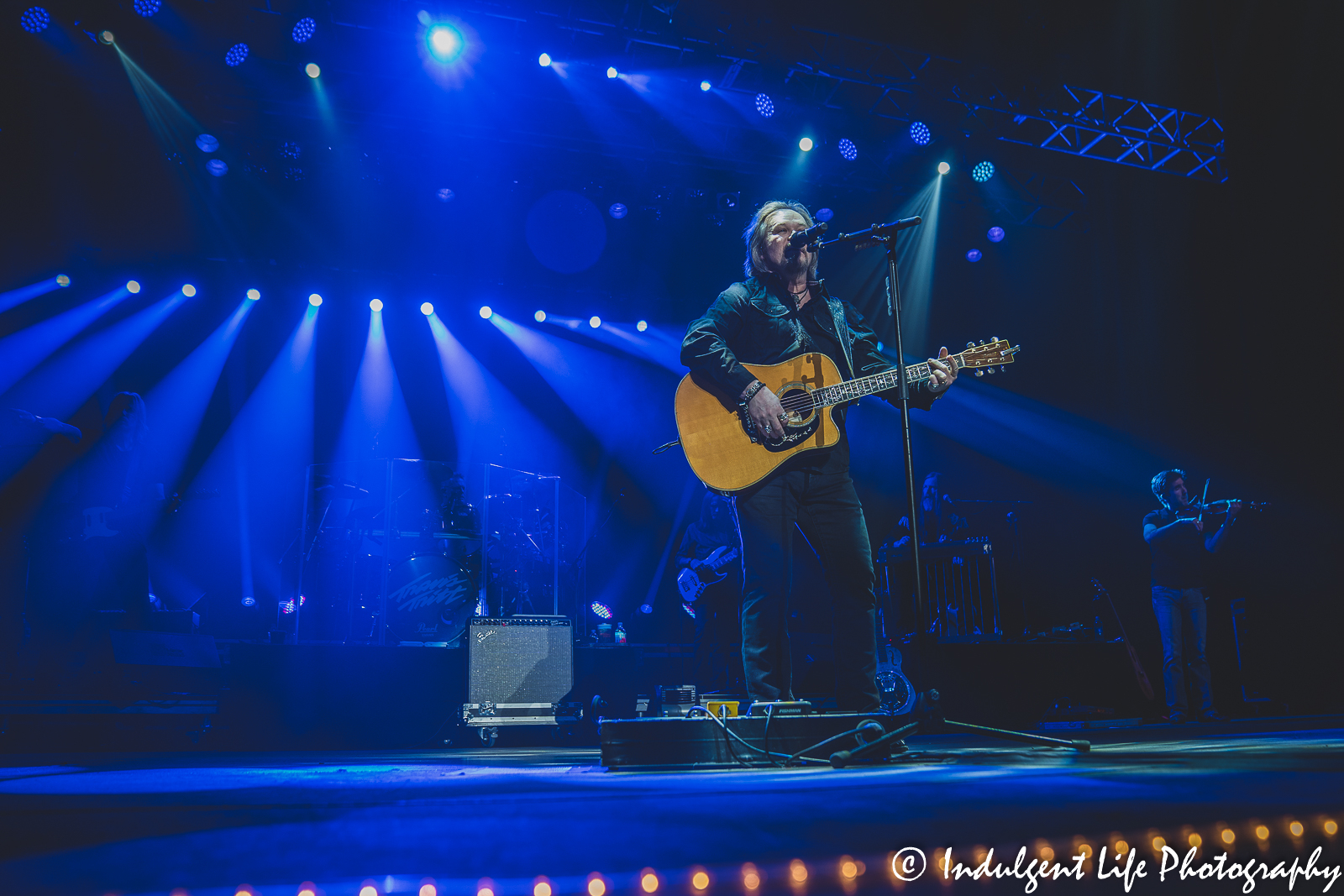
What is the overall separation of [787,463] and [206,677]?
17.1ft

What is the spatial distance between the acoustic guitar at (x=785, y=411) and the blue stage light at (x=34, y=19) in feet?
20.3

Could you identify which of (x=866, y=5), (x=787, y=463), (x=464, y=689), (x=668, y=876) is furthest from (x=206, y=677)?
(x=866, y=5)

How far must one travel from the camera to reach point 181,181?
8.04m

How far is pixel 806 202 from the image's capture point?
29.0ft

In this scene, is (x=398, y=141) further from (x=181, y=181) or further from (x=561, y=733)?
(x=561, y=733)

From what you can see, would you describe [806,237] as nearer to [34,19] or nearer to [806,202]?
[806,202]

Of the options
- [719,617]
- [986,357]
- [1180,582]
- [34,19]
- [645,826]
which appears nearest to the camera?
[645,826]

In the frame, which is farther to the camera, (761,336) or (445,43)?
(445,43)

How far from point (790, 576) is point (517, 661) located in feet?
11.7

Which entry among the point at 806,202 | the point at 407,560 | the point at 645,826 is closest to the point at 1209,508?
the point at 806,202

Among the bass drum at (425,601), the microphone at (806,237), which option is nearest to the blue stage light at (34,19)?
the bass drum at (425,601)

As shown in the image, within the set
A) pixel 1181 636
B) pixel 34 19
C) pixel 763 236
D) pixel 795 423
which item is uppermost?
pixel 34 19

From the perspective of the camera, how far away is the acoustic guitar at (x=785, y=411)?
3328 mm

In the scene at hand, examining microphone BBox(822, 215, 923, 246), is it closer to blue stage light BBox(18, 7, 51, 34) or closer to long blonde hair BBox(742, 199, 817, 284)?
long blonde hair BBox(742, 199, 817, 284)
